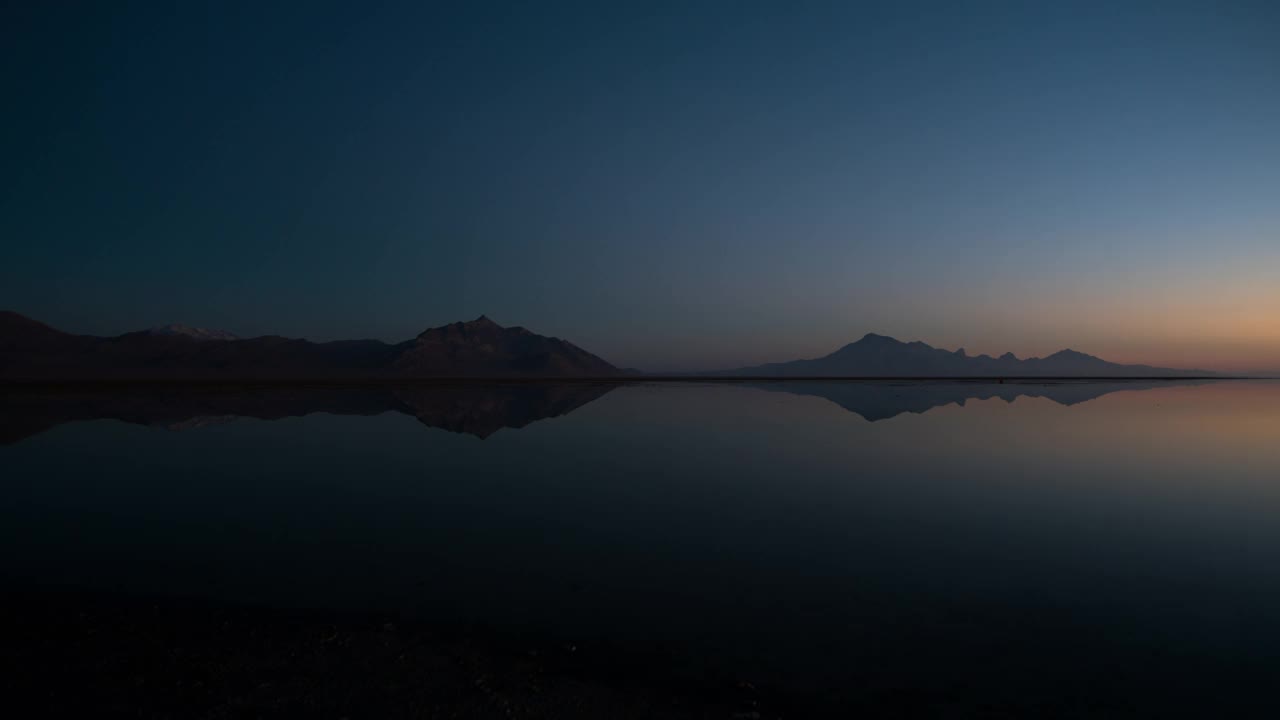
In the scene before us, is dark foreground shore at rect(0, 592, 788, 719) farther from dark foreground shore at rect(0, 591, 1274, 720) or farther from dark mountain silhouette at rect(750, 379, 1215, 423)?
dark mountain silhouette at rect(750, 379, 1215, 423)

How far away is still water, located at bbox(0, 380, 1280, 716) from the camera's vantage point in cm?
824

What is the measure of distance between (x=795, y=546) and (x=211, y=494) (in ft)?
56.2

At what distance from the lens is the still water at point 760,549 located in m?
8.24

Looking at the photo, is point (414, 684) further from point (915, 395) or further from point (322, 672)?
point (915, 395)

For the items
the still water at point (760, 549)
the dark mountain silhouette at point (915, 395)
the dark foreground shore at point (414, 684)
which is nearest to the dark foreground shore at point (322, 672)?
the dark foreground shore at point (414, 684)

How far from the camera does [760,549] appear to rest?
12.8 meters

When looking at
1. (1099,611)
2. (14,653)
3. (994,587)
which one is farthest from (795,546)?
(14,653)

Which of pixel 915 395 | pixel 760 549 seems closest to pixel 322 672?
pixel 760 549

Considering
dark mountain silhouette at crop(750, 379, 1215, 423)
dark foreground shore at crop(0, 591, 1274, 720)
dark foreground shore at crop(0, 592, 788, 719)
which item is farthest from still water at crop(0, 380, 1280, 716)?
dark mountain silhouette at crop(750, 379, 1215, 423)

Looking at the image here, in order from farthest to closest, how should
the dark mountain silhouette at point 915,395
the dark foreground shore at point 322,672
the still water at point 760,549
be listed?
the dark mountain silhouette at point 915,395 < the still water at point 760,549 < the dark foreground shore at point 322,672

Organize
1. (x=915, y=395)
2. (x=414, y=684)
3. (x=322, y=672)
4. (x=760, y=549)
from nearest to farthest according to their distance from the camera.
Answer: (x=414, y=684) → (x=322, y=672) → (x=760, y=549) → (x=915, y=395)

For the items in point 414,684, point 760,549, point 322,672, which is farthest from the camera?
point 760,549

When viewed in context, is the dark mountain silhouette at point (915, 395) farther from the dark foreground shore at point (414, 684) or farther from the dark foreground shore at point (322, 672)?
the dark foreground shore at point (322, 672)

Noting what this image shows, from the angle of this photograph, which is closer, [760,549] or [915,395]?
[760,549]
